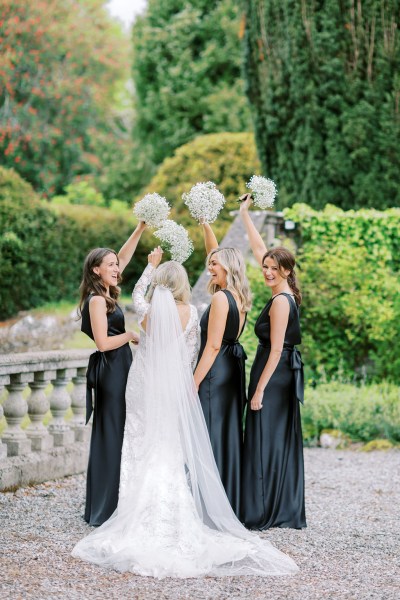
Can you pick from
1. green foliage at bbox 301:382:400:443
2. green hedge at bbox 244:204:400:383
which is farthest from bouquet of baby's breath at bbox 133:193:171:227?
green hedge at bbox 244:204:400:383

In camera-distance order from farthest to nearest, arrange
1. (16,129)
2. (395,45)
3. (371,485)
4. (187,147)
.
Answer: (16,129) → (187,147) → (395,45) → (371,485)

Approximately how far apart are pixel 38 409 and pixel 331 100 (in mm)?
6795

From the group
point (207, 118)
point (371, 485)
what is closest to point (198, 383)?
point (371, 485)

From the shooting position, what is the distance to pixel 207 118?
78.3ft

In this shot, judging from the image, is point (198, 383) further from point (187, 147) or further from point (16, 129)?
point (16, 129)

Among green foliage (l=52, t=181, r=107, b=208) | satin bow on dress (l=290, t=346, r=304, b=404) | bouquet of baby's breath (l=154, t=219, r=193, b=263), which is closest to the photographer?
bouquet of baby's breath (l=154, t=219, r=193, b=263)

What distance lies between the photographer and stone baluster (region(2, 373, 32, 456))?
6590mm

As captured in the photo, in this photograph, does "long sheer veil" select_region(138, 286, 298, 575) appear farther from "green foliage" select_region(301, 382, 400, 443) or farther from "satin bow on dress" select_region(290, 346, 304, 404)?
"green foliage" select_region(301, 382, 400, 443)

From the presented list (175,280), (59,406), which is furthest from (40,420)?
(175,280)

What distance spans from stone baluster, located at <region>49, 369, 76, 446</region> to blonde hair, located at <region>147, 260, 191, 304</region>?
7.04ft

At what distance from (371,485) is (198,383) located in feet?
7.52

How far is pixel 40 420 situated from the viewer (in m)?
6.90

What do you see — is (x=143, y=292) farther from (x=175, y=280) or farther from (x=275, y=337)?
(x=275, y=337)

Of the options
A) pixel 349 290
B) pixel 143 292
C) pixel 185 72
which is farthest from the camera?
pixel 185 72
